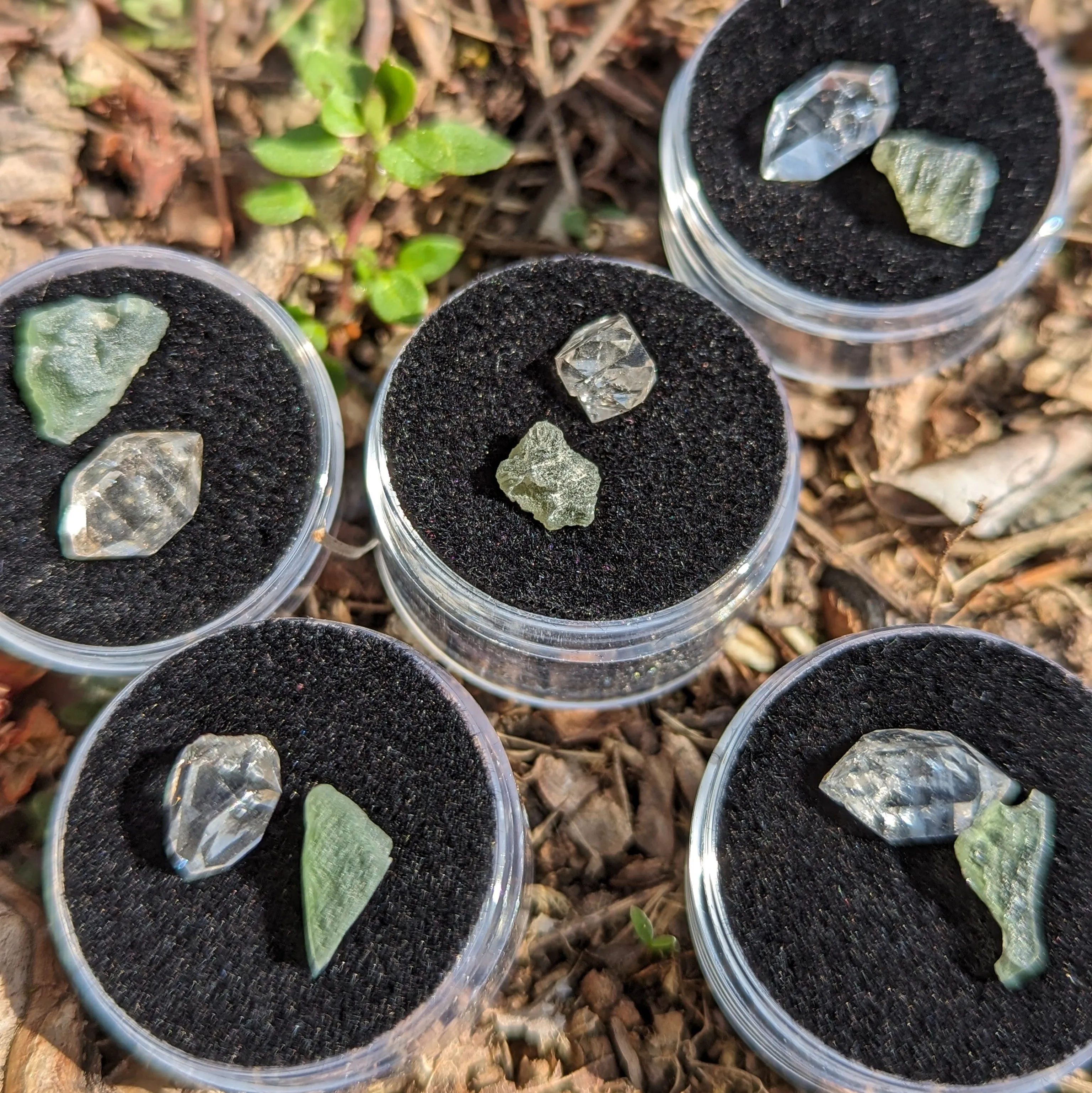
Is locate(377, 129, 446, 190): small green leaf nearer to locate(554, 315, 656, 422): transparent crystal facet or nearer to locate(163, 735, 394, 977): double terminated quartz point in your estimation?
locate(554, 315, 656, 422): transparent crystal facet

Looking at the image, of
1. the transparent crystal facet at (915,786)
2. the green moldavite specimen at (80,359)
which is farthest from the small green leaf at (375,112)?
the transparent crystal facet at (915,786)

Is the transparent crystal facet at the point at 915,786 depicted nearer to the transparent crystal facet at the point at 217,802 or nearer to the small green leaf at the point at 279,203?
the transparent crystal facet at the point at 217,802

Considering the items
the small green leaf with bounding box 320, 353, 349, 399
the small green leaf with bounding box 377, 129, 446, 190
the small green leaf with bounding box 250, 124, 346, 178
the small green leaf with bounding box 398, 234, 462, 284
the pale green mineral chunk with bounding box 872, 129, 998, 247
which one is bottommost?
the small green leaf with bounding box 320, 353, 349, 399

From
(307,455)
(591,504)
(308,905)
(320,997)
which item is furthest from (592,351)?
(320,997)

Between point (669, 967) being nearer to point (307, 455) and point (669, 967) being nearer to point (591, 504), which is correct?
point (591, 504)

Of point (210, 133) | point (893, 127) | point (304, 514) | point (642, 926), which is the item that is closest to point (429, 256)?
point (210, 133)

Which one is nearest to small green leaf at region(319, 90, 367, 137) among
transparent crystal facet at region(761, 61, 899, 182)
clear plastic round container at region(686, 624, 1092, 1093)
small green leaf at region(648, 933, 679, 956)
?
transparent crystal facet at region(761, 61, 899, 182)
